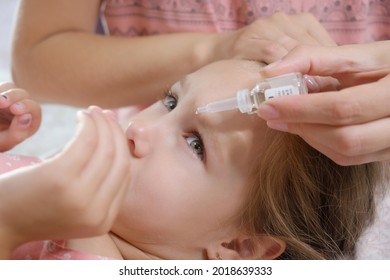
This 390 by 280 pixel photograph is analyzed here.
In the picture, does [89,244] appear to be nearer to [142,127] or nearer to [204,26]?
[142,127]

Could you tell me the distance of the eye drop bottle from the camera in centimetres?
79

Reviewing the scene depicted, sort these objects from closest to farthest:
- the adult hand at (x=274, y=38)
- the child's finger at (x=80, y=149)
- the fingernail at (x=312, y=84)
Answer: the child's finger at (x=80, y=149)
the fingernail at (x=312, y=84)
the adult hand at (x=274, y=38)

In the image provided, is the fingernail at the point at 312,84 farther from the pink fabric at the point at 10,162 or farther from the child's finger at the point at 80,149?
the pink fabric at the point at 10,162

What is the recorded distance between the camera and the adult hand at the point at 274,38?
3.17 ft

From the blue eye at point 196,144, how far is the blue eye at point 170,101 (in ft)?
0.23

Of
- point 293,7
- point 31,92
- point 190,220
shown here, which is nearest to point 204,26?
point 293,7

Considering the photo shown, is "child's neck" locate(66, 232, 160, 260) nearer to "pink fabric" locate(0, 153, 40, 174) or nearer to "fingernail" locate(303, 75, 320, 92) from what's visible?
"pink fabric" locate(0, 153, 40, 174)

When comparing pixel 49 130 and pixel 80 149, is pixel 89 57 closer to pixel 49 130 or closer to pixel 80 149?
pixel 49 130

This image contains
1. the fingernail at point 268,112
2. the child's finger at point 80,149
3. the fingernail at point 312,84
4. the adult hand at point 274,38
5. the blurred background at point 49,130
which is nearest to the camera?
the child's finger at point 80,149

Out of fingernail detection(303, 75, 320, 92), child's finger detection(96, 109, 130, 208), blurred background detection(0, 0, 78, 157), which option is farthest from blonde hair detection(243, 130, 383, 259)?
blurred background detection(0, 0, 78, 157)

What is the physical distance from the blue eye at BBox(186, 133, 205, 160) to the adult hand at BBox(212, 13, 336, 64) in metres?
0.17

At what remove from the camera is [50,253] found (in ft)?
2.90

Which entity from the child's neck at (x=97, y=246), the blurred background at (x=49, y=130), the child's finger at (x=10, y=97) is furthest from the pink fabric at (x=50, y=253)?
the blurred background at (x=49, y=130)

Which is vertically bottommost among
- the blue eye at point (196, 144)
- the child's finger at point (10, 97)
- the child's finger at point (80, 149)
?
the blue eye at point (196, 144)
